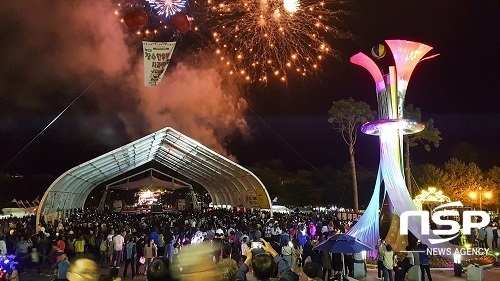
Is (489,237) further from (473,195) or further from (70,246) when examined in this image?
(473,195)

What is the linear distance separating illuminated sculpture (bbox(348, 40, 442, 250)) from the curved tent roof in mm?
11144

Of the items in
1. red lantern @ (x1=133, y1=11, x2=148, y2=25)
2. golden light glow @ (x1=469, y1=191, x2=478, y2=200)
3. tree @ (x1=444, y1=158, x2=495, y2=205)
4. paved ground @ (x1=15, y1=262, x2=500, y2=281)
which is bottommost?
paved ground @ (x1=15, y1=262, x2=500, y2=281)

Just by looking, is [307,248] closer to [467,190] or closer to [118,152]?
[118,152]

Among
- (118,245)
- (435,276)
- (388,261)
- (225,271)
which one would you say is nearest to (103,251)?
(118,245)

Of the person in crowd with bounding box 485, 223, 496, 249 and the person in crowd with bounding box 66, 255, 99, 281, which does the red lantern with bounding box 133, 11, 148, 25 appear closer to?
the person in crowd with bounding box 66, 255, 99, 281

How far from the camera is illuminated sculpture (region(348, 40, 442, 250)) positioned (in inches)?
621

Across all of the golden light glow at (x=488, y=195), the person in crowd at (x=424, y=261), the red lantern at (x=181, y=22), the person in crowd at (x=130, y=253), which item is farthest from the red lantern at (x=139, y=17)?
the golden light glow at (x=488, y=195)

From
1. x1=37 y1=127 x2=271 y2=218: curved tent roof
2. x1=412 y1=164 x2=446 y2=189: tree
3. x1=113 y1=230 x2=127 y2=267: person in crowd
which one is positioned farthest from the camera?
x1=412 y1=164 x2=446 y2=189: tree

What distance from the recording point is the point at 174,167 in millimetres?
39375

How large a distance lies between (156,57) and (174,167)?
82.4 feet

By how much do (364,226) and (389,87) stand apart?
4948 mm

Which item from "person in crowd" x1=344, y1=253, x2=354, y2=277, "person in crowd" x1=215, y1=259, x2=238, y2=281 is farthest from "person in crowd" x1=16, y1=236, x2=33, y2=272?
"person in crowd" x1=215, y1=259, x2=238, y2=281

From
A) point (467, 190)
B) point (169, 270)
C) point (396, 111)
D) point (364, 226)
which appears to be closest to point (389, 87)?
point (396, 111)

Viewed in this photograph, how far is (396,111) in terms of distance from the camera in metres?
16.2
